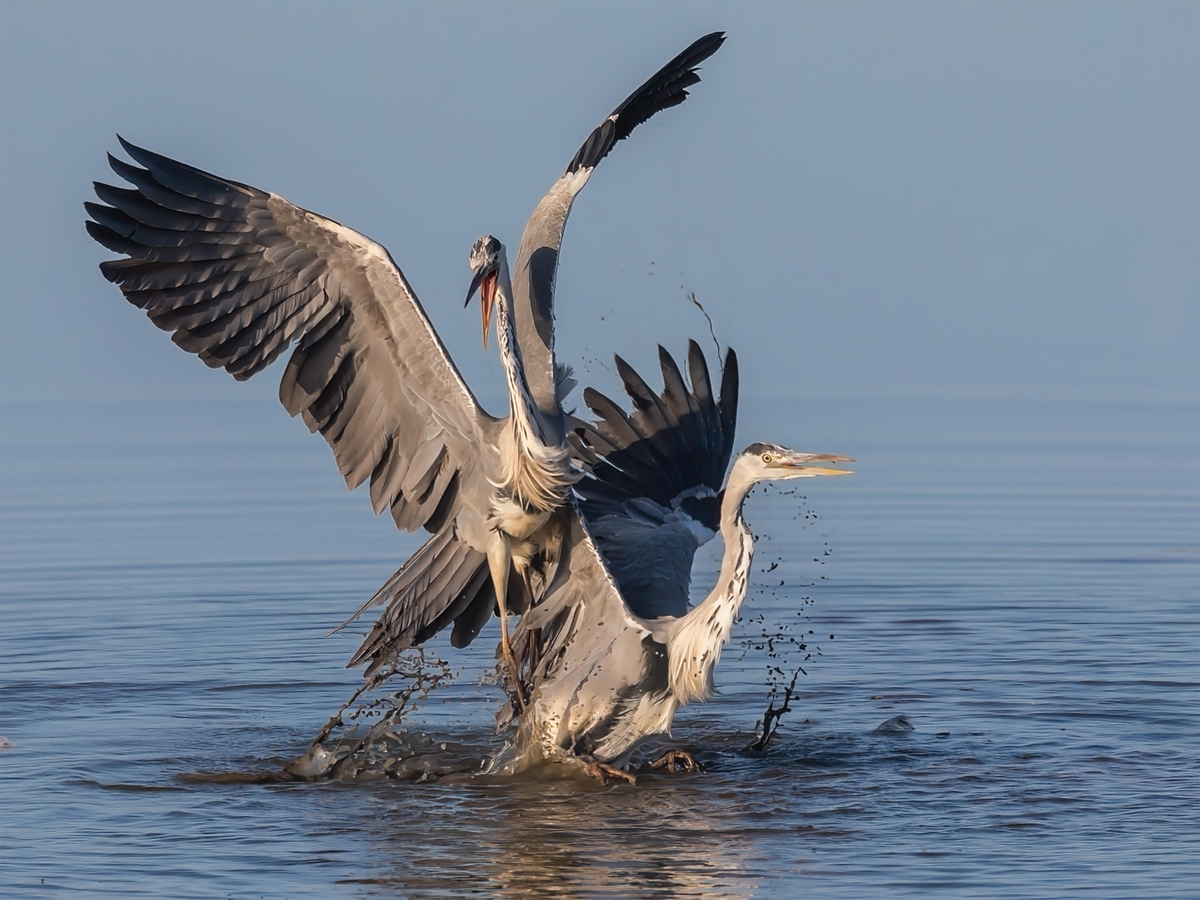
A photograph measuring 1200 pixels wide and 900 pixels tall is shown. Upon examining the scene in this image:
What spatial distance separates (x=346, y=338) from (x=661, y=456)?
2717 mm

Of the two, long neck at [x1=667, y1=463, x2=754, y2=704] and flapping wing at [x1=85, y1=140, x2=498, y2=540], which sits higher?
flapping wing at [x1=85, y1=140, x2=498, y2=540]

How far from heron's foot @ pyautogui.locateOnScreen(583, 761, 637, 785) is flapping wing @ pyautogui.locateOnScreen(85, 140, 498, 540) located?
1.49 m

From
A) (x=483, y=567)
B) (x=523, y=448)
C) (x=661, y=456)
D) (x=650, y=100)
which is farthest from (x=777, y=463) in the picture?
(x=650, y=100)

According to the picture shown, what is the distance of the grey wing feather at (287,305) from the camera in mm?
9250

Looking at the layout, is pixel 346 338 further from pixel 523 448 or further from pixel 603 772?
pixel 603 772

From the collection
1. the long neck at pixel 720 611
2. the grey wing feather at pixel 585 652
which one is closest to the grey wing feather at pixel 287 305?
the grey wing feather at pixel 585 652

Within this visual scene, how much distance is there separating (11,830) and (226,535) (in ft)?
28.9

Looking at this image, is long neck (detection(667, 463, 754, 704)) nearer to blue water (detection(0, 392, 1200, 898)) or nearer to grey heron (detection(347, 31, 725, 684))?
blue water (detection(0, 392, 1200, 898))

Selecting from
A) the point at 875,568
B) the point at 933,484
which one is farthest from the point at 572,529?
→ the point at 933,484

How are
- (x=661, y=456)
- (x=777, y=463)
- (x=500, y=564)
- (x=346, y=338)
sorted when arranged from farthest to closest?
1. (x=661, y=456)
2. (x=500, y=564)
3. (x=346, y=338)
4. (x=777, y=463)

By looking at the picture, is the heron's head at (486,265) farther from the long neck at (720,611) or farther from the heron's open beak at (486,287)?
the long neck at (720,611)

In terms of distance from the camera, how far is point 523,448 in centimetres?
916

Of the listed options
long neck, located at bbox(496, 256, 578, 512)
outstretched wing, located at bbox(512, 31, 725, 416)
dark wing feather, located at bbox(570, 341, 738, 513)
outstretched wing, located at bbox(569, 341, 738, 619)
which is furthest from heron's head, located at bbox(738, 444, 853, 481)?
dark wing feather, located at bbox(570, 341, 738, 513)

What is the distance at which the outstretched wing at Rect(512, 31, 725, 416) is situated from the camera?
10000mm
